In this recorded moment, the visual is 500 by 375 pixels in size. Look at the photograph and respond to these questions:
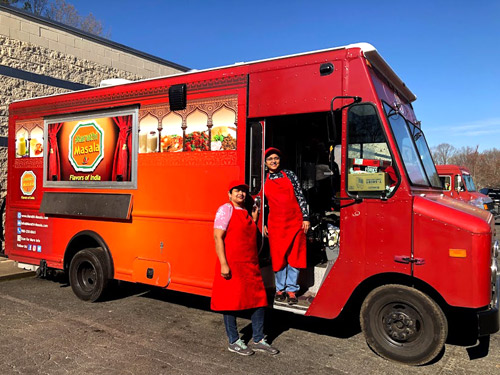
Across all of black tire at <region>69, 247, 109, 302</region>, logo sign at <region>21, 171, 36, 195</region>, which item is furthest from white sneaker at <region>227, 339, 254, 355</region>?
logo sign at <region>21, 171, 36, 195</region>

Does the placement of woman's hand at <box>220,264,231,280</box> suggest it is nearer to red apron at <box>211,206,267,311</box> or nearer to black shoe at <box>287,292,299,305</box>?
red apron at <box>211,206,267,311</box>

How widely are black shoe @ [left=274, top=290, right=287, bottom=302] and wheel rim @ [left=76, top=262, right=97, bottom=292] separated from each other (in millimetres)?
2823

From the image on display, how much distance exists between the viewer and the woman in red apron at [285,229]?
14.6 ft

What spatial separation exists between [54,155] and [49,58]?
5.35 m

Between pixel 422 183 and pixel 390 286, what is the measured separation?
1154mm

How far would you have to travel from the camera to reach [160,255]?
5195 mm

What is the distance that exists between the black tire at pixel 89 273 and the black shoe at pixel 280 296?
250 centimetres

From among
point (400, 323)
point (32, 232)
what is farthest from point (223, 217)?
point (32, 232)

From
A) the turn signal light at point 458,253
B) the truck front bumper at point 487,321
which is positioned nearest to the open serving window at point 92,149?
the turn signal light at point 458,253

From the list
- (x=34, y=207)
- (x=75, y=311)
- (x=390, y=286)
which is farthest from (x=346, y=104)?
(x=34, y=207)

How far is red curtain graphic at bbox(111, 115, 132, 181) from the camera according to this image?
18.1ft

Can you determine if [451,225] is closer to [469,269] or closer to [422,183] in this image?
[469,269]

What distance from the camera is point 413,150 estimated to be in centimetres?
452

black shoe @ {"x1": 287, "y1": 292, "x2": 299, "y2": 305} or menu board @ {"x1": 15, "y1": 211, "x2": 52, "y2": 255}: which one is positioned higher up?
menu board @ {"x1": 15, "y1": 211, "x2": 52, "y2": 255}
